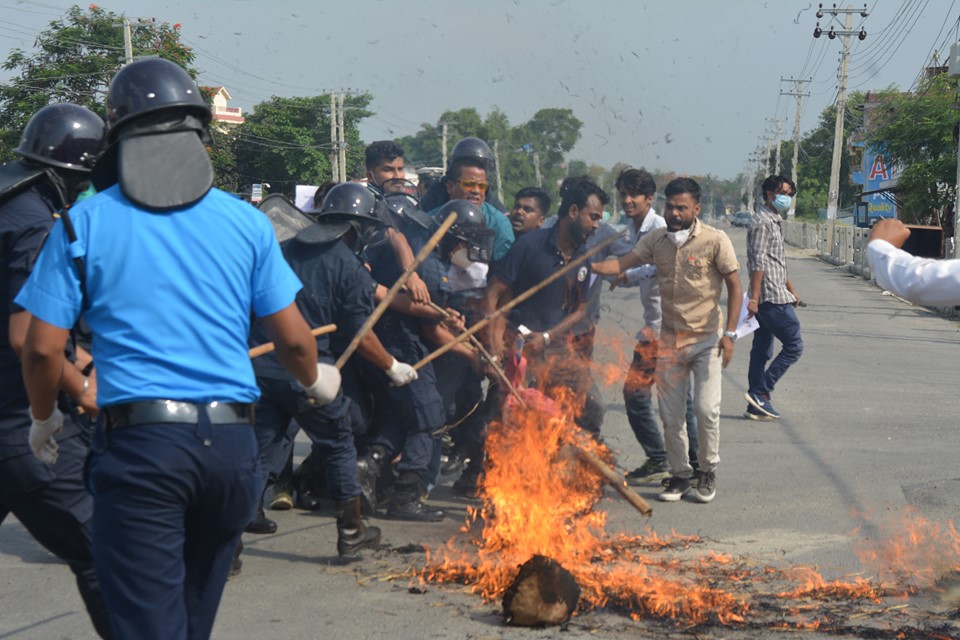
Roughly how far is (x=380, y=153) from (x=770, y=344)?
4.02 metres

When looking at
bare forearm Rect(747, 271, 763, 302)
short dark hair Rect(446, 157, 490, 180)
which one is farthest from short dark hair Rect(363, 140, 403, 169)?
bare forearm Rect(747, 271, 763, 302)

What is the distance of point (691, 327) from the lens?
673 centimetres

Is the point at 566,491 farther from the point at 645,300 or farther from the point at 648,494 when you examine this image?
the point at 645,300

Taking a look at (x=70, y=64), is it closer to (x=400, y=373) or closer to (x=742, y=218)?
(x=400, y=373)

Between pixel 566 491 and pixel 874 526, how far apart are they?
1958mm

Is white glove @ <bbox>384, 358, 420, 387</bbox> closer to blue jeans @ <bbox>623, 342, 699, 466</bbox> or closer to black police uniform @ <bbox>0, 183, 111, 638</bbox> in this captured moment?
black police uniform @ <bbox>0, 183, 111, 638</bbox>

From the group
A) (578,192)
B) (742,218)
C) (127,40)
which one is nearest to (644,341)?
(578,192)

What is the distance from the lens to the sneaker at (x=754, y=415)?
960 centimetres

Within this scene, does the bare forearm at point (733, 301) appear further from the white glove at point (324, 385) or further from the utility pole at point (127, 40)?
the utility pole at point (127, 40)

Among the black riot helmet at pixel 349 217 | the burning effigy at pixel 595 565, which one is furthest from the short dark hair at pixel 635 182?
the black riot helmet at pixel 349 217

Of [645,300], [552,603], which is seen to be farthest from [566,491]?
[645,300]

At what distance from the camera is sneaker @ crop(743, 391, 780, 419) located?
962 centimetres

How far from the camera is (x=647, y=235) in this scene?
278 inches

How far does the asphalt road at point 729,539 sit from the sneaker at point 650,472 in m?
0.22
